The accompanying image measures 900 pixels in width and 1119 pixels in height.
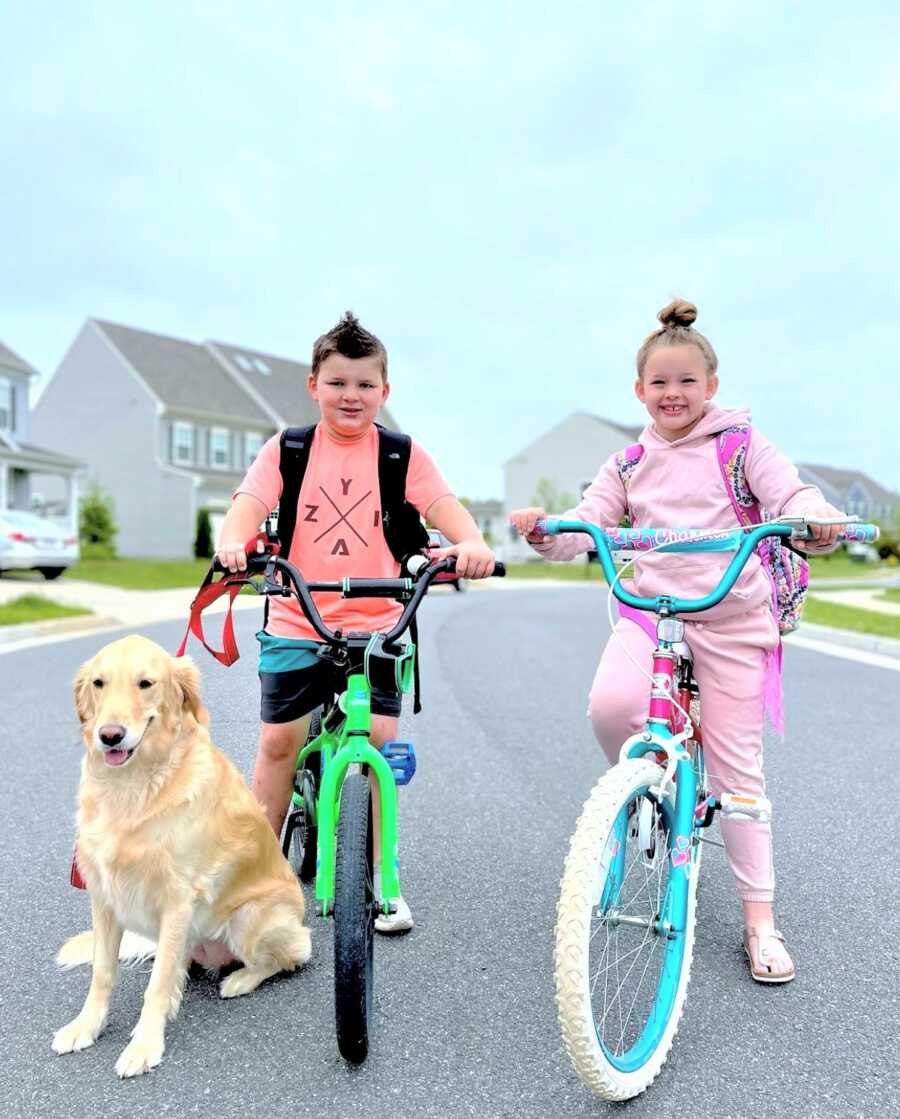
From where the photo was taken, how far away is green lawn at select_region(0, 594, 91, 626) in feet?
43.7

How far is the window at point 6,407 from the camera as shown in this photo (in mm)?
33062

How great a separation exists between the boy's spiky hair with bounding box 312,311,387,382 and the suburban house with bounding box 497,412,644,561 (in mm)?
60716

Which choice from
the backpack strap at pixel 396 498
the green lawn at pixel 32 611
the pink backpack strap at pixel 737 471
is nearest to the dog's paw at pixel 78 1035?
the backpack strap at pixel 396 498

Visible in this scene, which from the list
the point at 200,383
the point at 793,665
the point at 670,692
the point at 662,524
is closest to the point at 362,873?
the point at 670,692

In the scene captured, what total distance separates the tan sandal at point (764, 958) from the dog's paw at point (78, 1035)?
1.92 meters

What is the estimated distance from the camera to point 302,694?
10.9 ft

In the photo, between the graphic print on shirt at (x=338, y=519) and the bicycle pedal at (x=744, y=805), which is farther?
the graphic print on shirt at (x=338, y=519)

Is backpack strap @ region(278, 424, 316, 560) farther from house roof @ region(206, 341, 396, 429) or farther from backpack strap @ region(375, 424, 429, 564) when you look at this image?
house roof @ region(206, 341, 396, 429)

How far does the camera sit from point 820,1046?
2.83 m

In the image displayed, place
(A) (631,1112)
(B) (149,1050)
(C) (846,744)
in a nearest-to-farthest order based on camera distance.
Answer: (A) (631,1112), (B) (149,1050), (C) (846,744)

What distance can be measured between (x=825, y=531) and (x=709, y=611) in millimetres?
558

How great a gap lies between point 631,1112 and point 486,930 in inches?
46.1

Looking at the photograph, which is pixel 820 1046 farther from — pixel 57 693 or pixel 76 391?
pixel 76 391

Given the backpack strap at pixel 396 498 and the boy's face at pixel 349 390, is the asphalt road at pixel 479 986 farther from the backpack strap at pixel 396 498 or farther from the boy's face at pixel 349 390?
the boy's face at pixel 349 390
